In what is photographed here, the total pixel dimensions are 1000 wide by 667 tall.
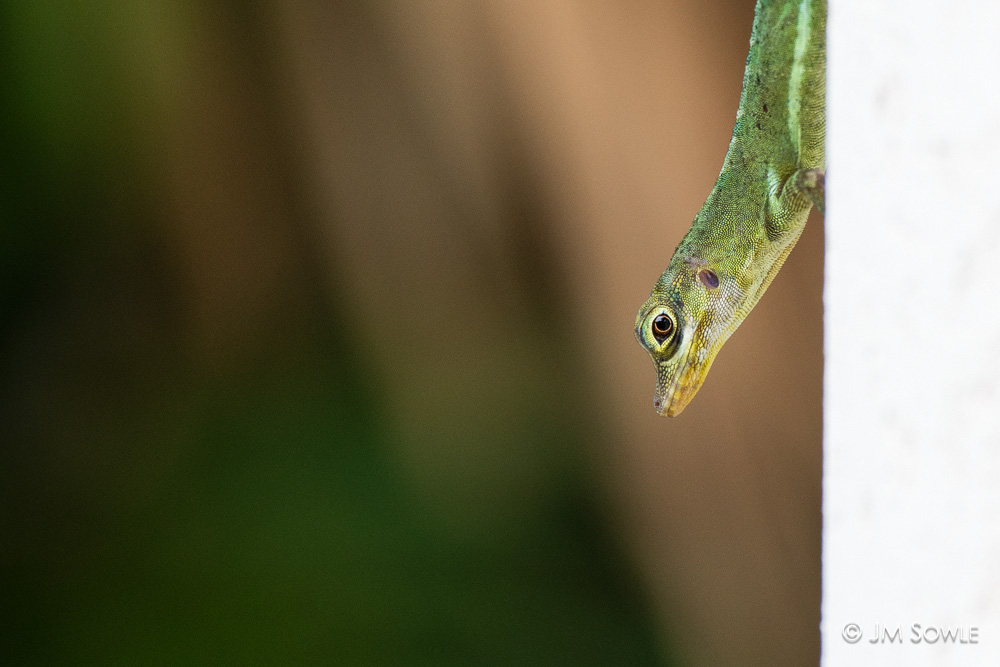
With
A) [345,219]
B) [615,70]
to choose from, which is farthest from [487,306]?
[615,70]

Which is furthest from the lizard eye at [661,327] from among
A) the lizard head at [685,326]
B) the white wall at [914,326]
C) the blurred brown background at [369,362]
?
the blurred brown background at [369,362]

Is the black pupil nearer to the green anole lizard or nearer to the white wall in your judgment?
the green anole lizard

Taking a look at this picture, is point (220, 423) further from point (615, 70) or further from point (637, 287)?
point (615, 70)

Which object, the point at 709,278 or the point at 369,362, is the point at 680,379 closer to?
the point at 709,278

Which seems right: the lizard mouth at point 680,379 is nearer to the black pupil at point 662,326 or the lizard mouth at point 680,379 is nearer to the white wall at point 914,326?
the black pupil at point 662,326

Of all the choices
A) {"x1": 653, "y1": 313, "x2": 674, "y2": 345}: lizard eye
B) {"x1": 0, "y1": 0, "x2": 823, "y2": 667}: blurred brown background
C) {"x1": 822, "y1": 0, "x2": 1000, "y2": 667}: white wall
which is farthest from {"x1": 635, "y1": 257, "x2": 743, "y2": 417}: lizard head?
{"x1": 0, "y1": 0, "x2": 823, "y2": 667}: blurred brown background

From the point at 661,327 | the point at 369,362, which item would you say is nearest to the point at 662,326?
the point at 661,327

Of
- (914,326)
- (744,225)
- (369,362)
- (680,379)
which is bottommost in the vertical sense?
(369,362)

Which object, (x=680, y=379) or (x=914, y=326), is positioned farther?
(x=680, y=379)
